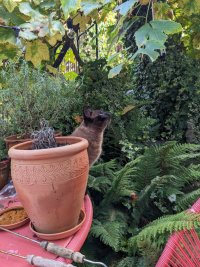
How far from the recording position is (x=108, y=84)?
2.25 metres

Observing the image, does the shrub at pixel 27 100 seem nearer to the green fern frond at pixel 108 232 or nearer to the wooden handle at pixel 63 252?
the green fern frond at pixel 108 232

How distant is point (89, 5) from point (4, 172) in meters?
0.84

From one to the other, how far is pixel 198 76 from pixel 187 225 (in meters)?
1.79

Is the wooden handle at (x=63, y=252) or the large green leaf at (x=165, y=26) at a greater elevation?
the large green leaf at (x=165, y=26)

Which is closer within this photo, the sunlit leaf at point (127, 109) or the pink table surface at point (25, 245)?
the pink table surface at point (25, 245)

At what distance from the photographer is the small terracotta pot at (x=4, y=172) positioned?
1.40 m

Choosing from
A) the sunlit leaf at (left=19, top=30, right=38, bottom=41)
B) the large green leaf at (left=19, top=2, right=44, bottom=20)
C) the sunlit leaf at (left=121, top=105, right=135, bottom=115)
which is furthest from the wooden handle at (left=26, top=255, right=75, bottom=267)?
the sunlit leaf at (left=121, top=105, right=135, bottom=115)

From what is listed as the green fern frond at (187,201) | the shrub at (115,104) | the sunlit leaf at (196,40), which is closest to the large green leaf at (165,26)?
the green fern frond at (187,201)

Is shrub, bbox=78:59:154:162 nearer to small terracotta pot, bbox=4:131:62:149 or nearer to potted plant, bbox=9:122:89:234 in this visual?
small terracotta pot, bbox=4:131:62:149

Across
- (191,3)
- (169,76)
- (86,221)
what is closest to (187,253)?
(86,221)

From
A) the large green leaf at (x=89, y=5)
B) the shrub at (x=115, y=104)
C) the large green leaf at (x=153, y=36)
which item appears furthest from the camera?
the shrub at (x=115, y=104)

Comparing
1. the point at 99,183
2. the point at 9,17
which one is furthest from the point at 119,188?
the point at 9,17

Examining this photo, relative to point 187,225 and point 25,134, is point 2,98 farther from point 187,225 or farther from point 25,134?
point 187,225

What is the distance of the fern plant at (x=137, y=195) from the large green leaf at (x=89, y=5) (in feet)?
3.15
